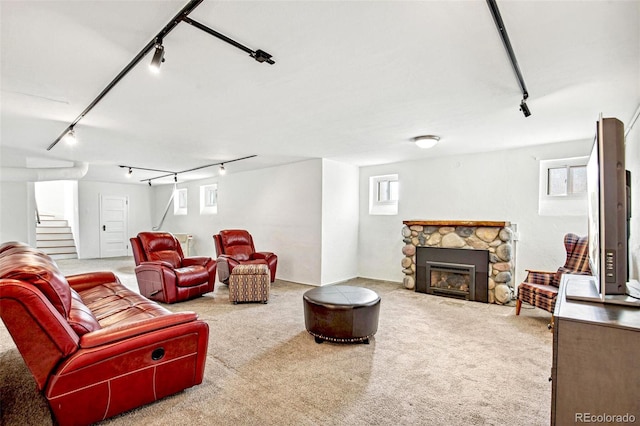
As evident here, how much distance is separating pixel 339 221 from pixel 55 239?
8.50 m

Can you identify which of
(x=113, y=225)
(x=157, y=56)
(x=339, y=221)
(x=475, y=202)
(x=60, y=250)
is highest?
(x=157, y=56)

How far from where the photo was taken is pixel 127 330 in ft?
6.01

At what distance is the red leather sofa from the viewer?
155 cm

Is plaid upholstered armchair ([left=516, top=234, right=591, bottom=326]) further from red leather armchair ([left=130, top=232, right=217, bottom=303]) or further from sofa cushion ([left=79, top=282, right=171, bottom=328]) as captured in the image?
red leather armchair ([left=130, top=232, right=217, bottom=303])

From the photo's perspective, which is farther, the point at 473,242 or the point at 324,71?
the point at 473,242

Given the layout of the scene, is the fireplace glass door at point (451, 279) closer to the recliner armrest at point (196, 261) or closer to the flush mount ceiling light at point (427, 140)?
the flush mount ceiling light at point (427, 140)

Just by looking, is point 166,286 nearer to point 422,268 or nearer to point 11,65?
point 11,65

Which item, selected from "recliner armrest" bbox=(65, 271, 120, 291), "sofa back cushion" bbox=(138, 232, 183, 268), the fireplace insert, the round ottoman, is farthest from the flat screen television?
"sofa back cushion" bbox=(138, 232, 183, 268)

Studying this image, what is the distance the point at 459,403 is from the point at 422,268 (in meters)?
3.22

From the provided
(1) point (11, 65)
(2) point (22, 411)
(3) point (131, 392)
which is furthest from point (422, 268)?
(1) point (11, 65)

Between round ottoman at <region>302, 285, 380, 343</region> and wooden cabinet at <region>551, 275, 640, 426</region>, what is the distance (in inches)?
66.7

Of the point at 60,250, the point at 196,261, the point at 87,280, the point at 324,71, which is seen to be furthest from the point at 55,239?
the point at 324,71

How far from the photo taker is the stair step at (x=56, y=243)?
8531 millimetres

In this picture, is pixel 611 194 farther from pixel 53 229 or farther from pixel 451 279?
pixel 53 229
